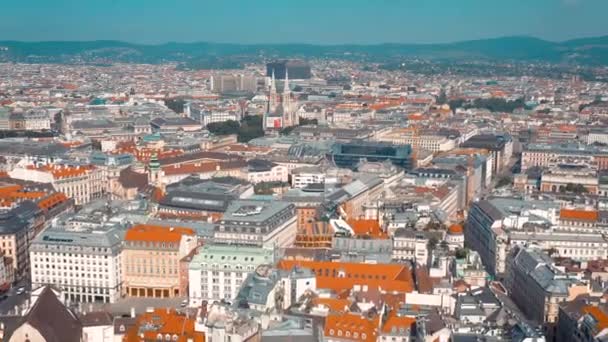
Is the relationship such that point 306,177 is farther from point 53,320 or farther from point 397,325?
point 53,320

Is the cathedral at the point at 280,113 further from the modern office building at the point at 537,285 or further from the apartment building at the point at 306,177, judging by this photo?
the modern office building at the point at 537,285

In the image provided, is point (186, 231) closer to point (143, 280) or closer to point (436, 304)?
point (143, 280)

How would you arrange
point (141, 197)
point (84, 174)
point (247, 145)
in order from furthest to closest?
point (247, 145) → point (84, 174) → point (141, 197)

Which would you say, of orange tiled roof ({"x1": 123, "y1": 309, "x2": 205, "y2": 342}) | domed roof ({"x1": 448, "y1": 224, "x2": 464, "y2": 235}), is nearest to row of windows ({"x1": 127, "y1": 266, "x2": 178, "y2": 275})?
orange tiled roof ({"x1": 123, "y1": 309, "x2": 205, "y2": 342})

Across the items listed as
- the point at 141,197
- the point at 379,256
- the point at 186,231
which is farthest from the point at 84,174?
the point at 379,256

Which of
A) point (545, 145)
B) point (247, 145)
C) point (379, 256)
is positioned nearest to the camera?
point (379, 256)

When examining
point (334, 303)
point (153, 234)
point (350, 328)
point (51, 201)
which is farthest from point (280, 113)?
point (350, 328)

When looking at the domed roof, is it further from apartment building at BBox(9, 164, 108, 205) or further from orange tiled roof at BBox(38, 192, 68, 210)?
apartment building at BBox(9, 164, 108, 205)

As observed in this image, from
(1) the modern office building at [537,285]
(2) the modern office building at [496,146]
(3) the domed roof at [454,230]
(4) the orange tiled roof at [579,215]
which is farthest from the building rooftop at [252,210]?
(2) the modern office building at [496,146]
